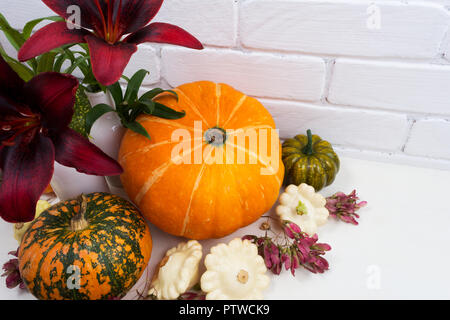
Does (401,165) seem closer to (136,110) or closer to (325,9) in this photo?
(325,9)

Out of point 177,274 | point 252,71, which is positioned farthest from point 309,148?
point 177,274

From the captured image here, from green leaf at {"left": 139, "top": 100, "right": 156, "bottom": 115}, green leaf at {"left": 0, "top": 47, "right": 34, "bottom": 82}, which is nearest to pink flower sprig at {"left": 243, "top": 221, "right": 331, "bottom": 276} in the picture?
green leaf at {"left": 139, "top": 100, "right": 156, "bottom": 115}

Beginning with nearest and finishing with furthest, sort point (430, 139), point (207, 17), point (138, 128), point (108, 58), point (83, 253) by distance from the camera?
1. point (108, 58)
2. point (83, 253)
3. point (138, 128)
4. point (207, 17)
5. point (430, 139)

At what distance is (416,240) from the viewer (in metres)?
0.79

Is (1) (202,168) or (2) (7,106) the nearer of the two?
(2) (7,106)

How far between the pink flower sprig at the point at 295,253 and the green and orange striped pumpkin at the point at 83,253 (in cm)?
26

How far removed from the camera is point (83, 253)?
23.5 inches

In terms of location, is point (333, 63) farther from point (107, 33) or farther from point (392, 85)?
point (107, 33)

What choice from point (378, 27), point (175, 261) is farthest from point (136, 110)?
point (378, 27)

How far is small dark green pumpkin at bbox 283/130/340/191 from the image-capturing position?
34.2 inches

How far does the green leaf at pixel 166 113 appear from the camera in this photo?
0.73 m

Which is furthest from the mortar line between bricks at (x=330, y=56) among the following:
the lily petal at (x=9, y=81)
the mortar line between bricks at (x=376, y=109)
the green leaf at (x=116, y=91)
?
the lily petal at (x=9, y=81)

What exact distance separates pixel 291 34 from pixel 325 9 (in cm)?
10

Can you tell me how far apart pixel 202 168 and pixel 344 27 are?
0.49 metres
